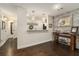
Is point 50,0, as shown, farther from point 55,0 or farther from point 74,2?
point 74,2

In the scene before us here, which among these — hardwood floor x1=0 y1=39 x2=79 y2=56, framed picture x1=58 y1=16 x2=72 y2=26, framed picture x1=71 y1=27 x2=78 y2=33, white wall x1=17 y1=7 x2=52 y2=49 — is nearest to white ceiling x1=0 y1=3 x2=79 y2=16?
framed picture x1=58 y1=16 x2=72 y2=26

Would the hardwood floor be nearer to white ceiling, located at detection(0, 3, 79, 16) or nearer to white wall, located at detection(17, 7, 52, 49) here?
white wall, located at detection(17, 7, 52, 49)

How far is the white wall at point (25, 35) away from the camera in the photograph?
3.84 metres

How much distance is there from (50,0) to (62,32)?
8.24 ft

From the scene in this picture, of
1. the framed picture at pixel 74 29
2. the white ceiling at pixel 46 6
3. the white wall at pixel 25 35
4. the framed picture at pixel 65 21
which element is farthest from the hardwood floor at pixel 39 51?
the white ceiling at pixel 46 6

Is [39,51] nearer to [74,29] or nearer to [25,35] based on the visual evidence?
[25,35]

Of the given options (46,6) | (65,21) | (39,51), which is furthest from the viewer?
(65,21)

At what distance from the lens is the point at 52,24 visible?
395cm

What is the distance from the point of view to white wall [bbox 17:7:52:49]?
12.6ft

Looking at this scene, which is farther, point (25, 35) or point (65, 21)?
point (65, 21)

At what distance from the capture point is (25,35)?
401 cm

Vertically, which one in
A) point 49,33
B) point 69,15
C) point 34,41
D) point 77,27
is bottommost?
point 34,41

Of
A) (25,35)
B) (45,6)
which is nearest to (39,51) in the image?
(25,35)

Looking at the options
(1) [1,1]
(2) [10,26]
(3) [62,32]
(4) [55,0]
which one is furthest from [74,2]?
(2) [10,26]
